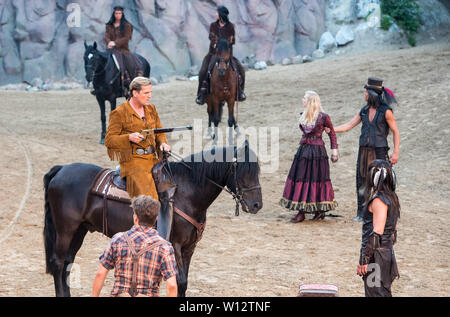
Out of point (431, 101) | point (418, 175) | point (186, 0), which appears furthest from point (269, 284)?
point (186, 0)

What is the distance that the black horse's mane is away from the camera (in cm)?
549

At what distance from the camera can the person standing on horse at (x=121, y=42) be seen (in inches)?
546

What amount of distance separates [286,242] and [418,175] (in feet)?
15.2

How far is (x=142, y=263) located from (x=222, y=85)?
1016 centimetres

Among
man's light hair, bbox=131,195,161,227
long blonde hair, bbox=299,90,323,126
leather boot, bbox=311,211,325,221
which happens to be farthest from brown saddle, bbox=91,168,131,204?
leather boot, bbox=311,211,325,221

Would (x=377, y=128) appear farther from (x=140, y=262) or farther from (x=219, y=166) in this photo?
(x=140, y=262)

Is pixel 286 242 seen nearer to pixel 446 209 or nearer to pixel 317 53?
pixel 446 209

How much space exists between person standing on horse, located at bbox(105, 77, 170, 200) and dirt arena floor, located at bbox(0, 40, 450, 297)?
54.6 inches

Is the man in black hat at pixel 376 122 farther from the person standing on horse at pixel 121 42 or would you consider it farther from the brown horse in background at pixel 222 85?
the person standing on horse at pixel 121 42

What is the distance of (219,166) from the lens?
552cm

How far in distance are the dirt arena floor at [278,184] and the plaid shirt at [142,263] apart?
2.42 metres

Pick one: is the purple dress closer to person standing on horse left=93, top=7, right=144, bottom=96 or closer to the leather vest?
the leather vest

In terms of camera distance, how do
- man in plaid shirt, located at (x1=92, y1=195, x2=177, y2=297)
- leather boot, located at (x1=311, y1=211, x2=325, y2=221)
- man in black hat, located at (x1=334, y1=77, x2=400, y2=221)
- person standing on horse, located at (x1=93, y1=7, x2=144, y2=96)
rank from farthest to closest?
person standing on horse, located at (x1=93, y1=7, x2=144, y2=96) → leather boot, located at (x1=311, y1=211, x2=325, y2=221) → man in black hat, located at (x1=334, y1=77, x2=400, y2=221) → man in plaid shirt, located at (x1=92, y1=195, x2=177, y2=297)

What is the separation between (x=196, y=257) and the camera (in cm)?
755
